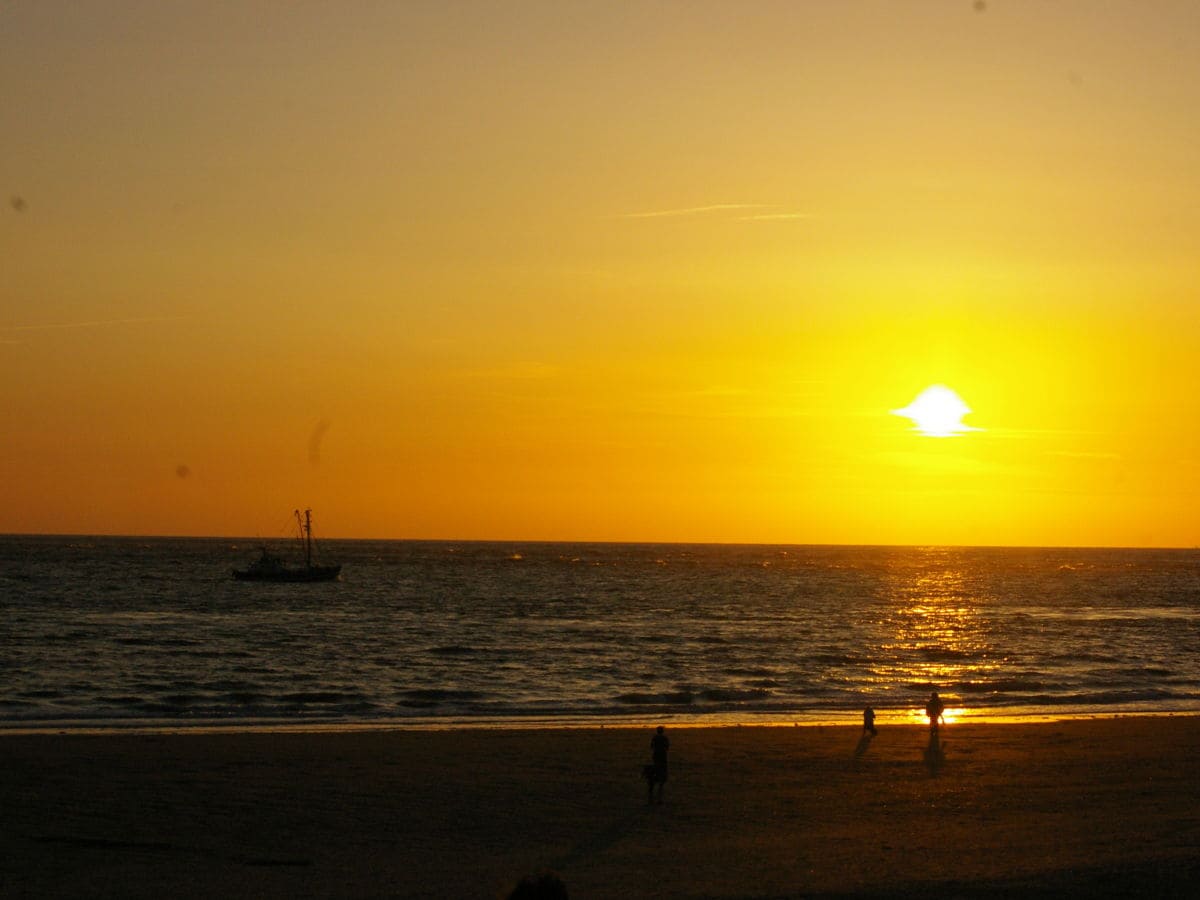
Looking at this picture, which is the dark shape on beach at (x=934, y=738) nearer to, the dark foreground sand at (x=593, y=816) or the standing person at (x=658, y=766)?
the dark foreground sand at (x=593, y=816)

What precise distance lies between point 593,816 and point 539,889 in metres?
17.5

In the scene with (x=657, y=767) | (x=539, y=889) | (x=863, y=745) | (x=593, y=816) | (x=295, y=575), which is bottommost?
(x=295, y=575)

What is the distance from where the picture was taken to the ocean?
1713 inches

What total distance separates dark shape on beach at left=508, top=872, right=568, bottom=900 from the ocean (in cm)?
3316

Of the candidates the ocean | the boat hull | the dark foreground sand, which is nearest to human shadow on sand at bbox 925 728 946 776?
the dark foreground sand

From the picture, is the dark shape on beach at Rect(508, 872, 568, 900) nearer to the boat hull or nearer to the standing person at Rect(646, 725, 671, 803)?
the standing person at Rect(646, 725, 671, 803)

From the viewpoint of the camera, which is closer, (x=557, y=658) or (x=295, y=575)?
(x=557, y=658)

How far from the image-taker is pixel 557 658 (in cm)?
6212

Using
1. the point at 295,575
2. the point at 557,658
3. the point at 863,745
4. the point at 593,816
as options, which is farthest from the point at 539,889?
the point at 295,575

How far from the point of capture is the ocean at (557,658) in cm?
4350

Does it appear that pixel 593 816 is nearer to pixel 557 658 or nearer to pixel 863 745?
pixel 863 745

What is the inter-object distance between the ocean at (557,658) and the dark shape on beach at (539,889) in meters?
33.2

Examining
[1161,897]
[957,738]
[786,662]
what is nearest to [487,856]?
[1161,897]

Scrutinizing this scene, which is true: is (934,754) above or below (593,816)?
below
